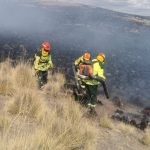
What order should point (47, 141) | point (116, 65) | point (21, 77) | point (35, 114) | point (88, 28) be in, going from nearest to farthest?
point (47, 141), point (35, 114), point (21, 77), point (116, 65), point (88, 28)

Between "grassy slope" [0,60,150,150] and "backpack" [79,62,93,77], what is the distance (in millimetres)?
1214

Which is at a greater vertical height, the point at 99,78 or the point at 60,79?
the point at 99,78

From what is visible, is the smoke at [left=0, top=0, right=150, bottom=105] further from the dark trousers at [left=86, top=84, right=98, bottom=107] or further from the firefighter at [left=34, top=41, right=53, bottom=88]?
the dark trousers at [left=86, top=84, right=98, bottom=107]

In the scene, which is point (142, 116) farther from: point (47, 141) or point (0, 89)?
point (47, 141)

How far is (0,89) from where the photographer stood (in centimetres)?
1316

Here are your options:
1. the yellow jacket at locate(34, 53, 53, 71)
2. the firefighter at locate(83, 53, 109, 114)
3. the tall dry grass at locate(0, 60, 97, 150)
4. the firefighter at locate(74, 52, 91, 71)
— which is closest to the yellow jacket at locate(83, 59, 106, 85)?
the firefighter at locate(83, 53, 109, 114)

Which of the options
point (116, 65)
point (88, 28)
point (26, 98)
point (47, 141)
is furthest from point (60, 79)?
point (88, 28)

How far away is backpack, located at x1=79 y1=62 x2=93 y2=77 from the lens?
1343 centimetres

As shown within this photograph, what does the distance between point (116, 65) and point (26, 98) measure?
29.7 meters

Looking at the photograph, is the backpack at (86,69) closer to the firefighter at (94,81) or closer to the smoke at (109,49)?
the firefighter at (94,81)

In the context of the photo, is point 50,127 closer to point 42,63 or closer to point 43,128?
point 43,128

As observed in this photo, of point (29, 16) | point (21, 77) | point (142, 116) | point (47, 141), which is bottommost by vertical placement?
point (29, 16)

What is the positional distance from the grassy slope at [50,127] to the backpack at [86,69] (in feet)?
3.98

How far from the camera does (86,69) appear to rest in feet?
44.2
